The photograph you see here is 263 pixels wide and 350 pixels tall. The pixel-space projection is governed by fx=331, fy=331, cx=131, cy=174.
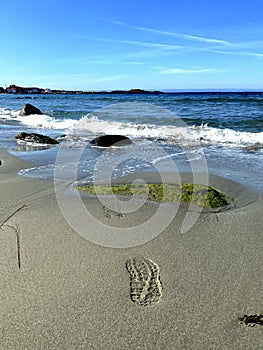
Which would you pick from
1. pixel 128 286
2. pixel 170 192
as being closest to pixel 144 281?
pixel 128 286

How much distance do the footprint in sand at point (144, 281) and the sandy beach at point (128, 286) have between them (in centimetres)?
1

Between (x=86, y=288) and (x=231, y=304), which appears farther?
(x=86, y=288)

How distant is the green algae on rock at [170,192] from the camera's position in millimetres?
3900

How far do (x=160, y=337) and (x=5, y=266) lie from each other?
1.27m

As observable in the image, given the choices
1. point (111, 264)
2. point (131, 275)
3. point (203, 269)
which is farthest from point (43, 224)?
point (203, 269)

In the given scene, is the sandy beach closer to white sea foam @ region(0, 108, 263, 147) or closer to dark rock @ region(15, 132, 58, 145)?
dark rock @ region(15, 132, 58, 145)

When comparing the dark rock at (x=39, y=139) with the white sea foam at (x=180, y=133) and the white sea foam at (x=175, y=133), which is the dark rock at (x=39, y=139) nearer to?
the white sea foam at (x=175, y=133)

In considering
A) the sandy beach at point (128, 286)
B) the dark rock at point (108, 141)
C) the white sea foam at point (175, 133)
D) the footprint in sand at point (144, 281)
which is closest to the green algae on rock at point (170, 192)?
the sandy beach at point (128, 286)

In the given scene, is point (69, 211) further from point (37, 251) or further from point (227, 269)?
point (227, 269)

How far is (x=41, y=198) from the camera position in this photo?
4020mm

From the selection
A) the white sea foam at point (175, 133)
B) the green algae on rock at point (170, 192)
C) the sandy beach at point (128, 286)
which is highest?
the green algae on rock at point (170, 192)

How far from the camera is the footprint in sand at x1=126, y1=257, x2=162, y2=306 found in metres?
2.14

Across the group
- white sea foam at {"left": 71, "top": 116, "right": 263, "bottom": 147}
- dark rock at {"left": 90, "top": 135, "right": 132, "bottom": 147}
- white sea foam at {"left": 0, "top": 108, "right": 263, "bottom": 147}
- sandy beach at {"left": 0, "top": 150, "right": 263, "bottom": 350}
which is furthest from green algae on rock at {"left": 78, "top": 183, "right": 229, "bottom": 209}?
white sea foam at {"left": 71, "top": 116, "right": 263, "bottom": 147}

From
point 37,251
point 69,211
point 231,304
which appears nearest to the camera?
point 231,304
